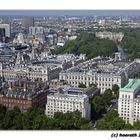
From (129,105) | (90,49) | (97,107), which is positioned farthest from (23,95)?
(90,49)

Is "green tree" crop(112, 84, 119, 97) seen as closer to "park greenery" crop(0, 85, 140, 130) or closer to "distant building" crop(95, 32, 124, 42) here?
"park greenery" crop(0, 85, 140, 130)

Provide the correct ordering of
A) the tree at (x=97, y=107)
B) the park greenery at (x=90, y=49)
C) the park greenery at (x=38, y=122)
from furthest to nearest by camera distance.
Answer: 1. the park greenery at (x=90, y=49)
2. the tree at (x=97, y=107)
3. the park greenery at (x=38, y=122)

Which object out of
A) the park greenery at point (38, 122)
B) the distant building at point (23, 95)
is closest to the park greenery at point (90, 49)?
the distant building at point (23, 95)

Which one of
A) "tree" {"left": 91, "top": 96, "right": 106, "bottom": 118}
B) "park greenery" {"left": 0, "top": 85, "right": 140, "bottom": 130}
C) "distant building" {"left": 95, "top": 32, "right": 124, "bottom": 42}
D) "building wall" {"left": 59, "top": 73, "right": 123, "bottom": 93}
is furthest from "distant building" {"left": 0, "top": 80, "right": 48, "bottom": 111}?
"distant building" {"left": 95, "top": 32, "right": 124, "bottom": 42}

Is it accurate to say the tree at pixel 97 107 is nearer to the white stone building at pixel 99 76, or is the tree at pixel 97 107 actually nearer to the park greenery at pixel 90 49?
the white stone building at pixel 99 76

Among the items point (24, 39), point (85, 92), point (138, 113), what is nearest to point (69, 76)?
point (85, 92)

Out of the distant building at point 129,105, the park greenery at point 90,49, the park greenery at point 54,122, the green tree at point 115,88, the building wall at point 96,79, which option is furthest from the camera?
the park greenery at point 90,49

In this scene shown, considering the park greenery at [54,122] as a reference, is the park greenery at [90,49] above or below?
below

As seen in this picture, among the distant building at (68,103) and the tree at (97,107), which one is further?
the tree at (97,107)

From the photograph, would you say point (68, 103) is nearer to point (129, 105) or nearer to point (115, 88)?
point (129, 105)
